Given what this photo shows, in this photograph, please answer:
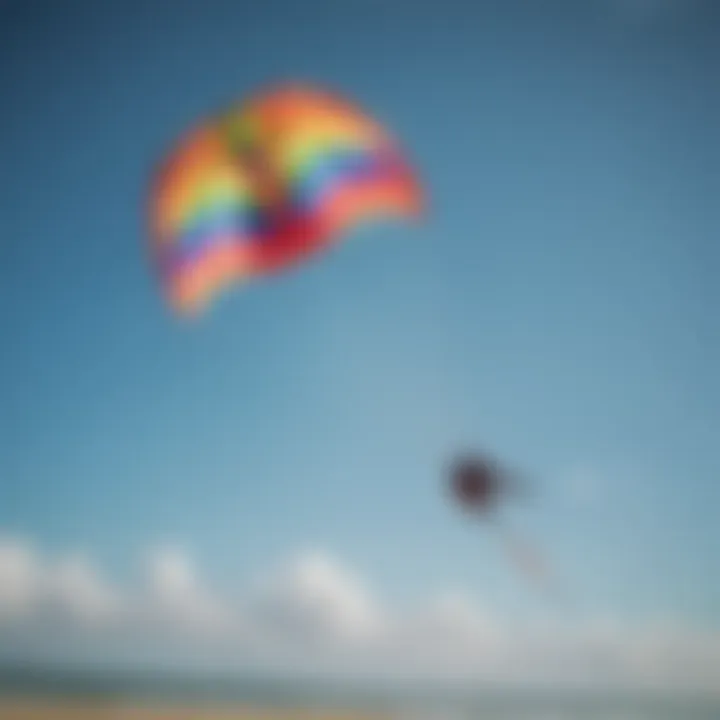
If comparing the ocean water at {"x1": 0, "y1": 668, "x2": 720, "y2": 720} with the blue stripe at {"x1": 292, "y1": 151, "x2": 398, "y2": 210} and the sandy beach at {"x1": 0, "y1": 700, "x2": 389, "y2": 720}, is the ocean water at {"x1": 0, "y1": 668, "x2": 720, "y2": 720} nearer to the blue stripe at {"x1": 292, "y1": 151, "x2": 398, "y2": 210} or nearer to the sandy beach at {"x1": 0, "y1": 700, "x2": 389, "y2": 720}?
the sandy beach at {"x1": 0, "y1": 700, "x2": 389, "y2": 720}

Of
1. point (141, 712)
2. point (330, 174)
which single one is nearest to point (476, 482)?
point (330, 174)

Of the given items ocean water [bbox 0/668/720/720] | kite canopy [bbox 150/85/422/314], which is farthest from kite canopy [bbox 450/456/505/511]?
kite canopy [bbox 150/85/422/314]

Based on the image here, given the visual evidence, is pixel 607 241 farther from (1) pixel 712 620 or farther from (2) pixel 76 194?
(2) pixel 76 194

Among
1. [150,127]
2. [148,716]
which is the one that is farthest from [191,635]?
[150,127]

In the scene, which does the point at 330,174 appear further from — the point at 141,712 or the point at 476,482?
the point at 141,712

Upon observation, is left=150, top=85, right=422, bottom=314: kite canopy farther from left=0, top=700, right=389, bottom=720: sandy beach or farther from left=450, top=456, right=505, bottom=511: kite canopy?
left=0, top=700, right=389, bottom=720: sandy beach

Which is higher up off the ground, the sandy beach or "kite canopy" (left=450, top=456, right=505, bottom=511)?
"kite canopy" (left=450, top=456, right=505, bottom=511)

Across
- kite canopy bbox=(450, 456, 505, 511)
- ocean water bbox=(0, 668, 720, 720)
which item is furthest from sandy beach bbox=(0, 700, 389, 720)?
kite canopy bbox=(450, 456, 505, 511)

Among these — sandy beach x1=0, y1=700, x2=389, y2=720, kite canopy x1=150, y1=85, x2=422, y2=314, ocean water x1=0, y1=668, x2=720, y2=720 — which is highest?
kite canopy x1=150, y1=85, x2=422, y2=314

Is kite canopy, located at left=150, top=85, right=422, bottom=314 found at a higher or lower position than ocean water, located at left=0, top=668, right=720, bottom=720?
higher
